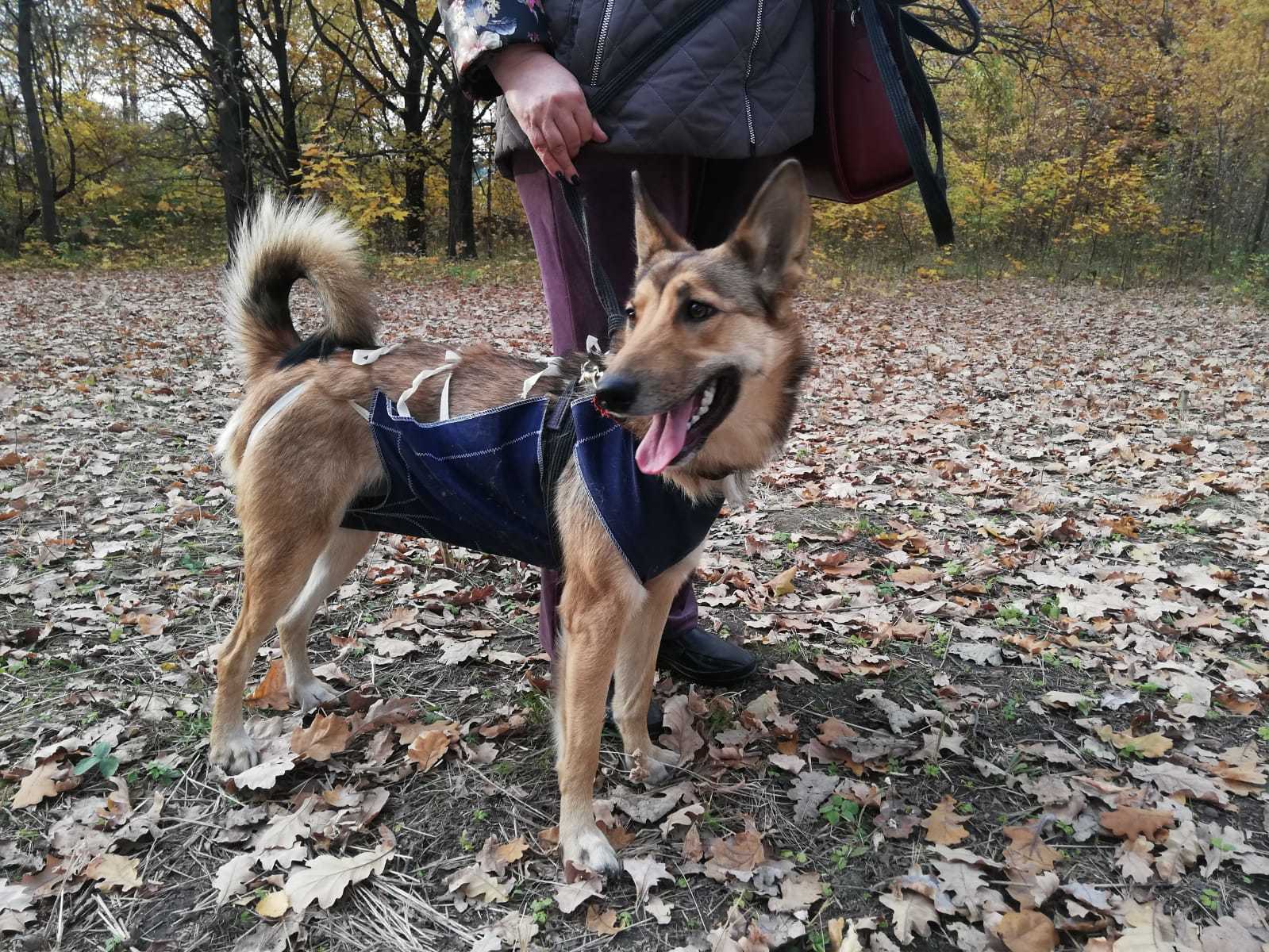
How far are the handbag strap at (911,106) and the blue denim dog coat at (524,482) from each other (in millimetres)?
1185

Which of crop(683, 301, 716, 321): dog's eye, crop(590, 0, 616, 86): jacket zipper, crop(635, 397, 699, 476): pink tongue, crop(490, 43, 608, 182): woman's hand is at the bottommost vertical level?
crop(635, 397, 699, 476): pink tongue

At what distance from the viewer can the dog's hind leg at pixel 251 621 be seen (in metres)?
2.66

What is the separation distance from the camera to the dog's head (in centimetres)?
216

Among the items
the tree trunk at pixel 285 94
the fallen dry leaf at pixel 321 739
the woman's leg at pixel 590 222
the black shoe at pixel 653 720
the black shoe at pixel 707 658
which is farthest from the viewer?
the tree trunk at pixel 285 94

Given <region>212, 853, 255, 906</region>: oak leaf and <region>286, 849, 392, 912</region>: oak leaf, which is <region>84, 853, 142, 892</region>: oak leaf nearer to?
<region>212, 853, 255, 906</region>: oak leaf

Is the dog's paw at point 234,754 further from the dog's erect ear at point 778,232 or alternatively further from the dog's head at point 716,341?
the dog's erect ear at point 778,232

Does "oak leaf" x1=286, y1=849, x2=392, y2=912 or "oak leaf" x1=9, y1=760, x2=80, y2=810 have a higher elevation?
"oak leaf" x1=9, y1=760, x2=80, y2=810

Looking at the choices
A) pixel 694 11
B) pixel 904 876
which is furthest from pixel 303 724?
pixel 694 11

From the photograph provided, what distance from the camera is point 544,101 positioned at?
217 centimetres

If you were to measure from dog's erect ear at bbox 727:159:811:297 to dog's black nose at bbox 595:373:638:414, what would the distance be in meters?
0.63

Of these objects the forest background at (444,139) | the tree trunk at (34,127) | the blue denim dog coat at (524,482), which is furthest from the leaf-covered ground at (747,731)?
the tree trunk at (34,127)

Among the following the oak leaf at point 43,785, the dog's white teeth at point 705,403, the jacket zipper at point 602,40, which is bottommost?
the oak leaf at point 43,785

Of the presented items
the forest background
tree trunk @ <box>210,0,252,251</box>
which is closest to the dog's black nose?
the forest background

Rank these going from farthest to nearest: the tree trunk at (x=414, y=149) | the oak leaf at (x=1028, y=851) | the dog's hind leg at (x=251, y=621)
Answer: the tree trunk at (x=414, y=149), the dog's hind leg at (x=251, y=621), the oak leaf at (x=1028, y=851)
